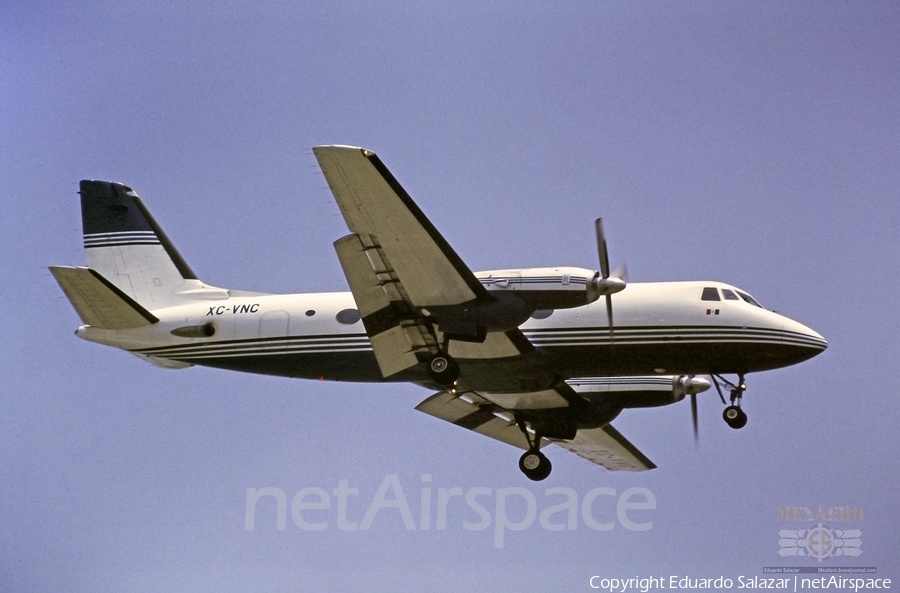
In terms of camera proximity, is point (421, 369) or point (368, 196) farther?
point (421, 369)

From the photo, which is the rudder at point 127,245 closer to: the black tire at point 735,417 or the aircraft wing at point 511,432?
the aircraft wing at point 511,432

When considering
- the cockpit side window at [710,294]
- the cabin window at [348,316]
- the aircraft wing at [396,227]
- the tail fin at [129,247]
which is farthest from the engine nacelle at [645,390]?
the tail fin at [129,247]

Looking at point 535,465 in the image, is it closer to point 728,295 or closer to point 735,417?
point 735,417

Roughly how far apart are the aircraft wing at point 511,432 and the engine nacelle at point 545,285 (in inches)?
173

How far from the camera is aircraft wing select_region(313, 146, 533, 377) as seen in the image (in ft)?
47.1

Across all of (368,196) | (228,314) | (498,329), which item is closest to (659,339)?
(498,329)

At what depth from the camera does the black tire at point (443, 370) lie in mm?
16766

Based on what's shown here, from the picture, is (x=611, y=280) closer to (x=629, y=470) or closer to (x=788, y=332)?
(x=788, y=332)

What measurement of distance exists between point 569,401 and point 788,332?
14.6 ft

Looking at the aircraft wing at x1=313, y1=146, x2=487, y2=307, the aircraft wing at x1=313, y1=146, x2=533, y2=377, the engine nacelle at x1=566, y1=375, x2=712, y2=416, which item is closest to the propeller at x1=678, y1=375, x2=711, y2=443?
the engine nacelle at x1=566, y1=375, x2=712, y2=416

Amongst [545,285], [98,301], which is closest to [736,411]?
[545,285]

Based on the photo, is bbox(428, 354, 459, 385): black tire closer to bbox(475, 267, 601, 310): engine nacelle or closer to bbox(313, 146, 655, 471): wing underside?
bbox(313, 146, 655, 471): wing underside

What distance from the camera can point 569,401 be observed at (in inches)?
784

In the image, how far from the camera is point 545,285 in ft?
52.5
